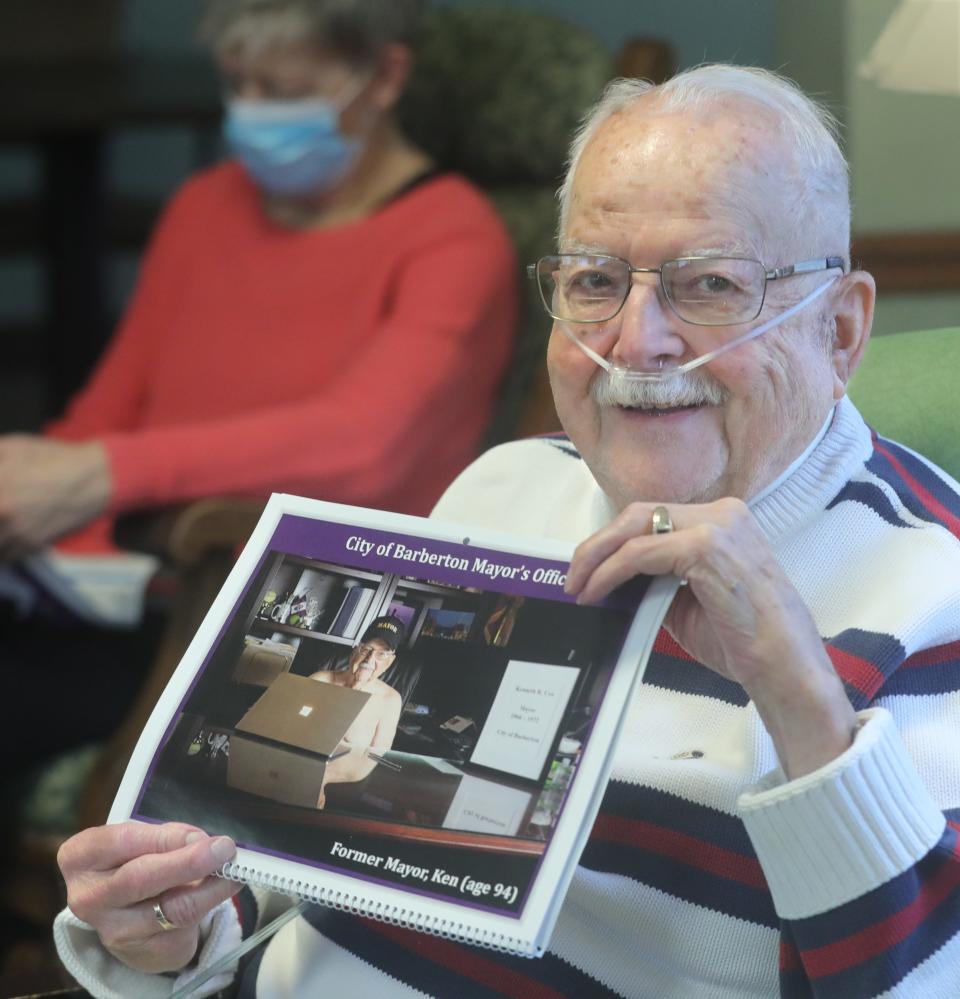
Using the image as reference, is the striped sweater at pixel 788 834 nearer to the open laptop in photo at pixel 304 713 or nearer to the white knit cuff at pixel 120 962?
the white knit cuff at pixel 120 962

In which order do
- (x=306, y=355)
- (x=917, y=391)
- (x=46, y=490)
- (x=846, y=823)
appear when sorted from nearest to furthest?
(x=846, y=823) → (x=917, y=391) → (x=46, y=490) → (x=306, y=355)

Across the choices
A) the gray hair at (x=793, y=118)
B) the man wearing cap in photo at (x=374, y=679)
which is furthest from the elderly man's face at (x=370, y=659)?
the gray hair at (x=793, y=118)

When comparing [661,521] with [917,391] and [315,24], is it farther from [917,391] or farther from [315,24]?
[315,24]

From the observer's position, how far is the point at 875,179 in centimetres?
169

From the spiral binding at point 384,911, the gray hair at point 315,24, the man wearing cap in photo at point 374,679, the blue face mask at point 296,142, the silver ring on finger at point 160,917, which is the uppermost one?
the man wearing cap in photo at point 374,679

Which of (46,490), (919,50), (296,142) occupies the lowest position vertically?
(46,490)

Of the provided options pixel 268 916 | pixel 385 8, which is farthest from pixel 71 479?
pixel 268 916

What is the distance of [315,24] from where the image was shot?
2.30 m

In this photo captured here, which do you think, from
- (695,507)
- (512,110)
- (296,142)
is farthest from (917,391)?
(296,142)

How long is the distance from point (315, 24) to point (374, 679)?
1584mm

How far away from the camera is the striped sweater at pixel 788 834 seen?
866mm

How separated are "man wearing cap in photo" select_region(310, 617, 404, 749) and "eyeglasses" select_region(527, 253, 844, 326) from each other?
28 centimetres

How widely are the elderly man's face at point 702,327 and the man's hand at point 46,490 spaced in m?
1.16

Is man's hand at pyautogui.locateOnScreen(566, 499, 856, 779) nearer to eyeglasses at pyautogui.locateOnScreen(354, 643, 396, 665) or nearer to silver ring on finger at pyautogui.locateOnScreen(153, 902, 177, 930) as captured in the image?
eyeglasses at pyautogui.locateOnScreen(354, 643, 396, 665)
